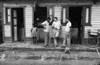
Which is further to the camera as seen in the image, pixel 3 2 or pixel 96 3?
pixel 3 2

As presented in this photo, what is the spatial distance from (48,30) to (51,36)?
47 centimetres

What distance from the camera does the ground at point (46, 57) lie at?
6730mm

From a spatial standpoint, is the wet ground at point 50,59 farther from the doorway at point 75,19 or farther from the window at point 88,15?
the doorway at point 75,19

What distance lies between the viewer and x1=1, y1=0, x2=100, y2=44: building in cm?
942

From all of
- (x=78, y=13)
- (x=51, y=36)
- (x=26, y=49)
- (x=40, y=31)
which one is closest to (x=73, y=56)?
(x=51, y=36)

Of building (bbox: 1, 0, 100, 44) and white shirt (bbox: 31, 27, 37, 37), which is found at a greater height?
building (bbox: 1, 0, 100, 44)

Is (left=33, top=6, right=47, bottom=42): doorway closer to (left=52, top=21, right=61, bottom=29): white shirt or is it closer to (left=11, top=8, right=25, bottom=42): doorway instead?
(left=52, top=21, right=61, bottom=29): white shirt

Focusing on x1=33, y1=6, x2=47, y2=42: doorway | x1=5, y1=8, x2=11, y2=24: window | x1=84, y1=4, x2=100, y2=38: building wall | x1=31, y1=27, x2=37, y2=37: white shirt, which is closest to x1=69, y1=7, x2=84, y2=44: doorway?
x1=84, y1=4, x2=100, y2=38: building wall

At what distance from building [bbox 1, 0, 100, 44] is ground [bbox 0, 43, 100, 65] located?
148cm

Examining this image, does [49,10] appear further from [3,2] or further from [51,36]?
[3,2]

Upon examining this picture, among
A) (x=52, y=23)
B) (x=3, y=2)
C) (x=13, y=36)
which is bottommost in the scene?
(x=13, y=36)

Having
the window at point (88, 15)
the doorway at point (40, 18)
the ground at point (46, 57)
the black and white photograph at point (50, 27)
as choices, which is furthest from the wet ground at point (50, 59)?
the doorway at point (40, 18)

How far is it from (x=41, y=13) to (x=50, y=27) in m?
1.61

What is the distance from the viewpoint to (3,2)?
32.7 feet
